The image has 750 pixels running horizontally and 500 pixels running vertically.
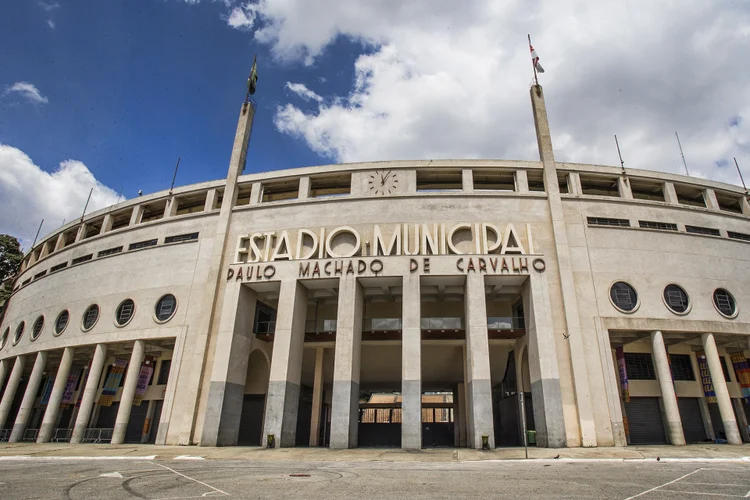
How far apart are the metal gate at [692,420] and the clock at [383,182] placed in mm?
27173

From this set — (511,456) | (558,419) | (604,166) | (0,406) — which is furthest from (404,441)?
(0,406)

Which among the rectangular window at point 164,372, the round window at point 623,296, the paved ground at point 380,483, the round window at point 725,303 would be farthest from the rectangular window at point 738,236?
the rectangular window at point 164,372

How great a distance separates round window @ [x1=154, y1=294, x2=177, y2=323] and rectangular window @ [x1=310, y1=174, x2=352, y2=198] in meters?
14.0

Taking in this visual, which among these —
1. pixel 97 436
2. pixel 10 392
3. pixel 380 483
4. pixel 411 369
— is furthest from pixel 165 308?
pixel 380 483

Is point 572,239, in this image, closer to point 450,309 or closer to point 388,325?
point 450,309

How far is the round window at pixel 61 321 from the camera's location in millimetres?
38094

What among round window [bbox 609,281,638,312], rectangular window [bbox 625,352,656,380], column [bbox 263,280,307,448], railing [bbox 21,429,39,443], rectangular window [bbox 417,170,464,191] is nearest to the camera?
column [bbox 263,280,307,448]

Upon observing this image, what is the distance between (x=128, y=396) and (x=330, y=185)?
22.4 m

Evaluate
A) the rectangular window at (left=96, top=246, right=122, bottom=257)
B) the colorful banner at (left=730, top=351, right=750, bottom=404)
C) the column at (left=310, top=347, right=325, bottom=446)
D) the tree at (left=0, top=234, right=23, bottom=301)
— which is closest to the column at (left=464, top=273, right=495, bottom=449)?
the column at (left=310, top=347, right=325, bottom=446)

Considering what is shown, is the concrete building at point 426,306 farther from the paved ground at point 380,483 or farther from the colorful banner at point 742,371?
the paved ground at point 380,483

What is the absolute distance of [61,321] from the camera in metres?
38.8

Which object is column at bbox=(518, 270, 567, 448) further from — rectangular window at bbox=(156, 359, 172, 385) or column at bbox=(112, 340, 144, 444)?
rectangular window at bbox=(156, 359, 172, 385)

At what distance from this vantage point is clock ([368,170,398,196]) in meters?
33.1

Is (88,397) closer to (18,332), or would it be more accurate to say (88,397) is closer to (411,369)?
(18,332)
